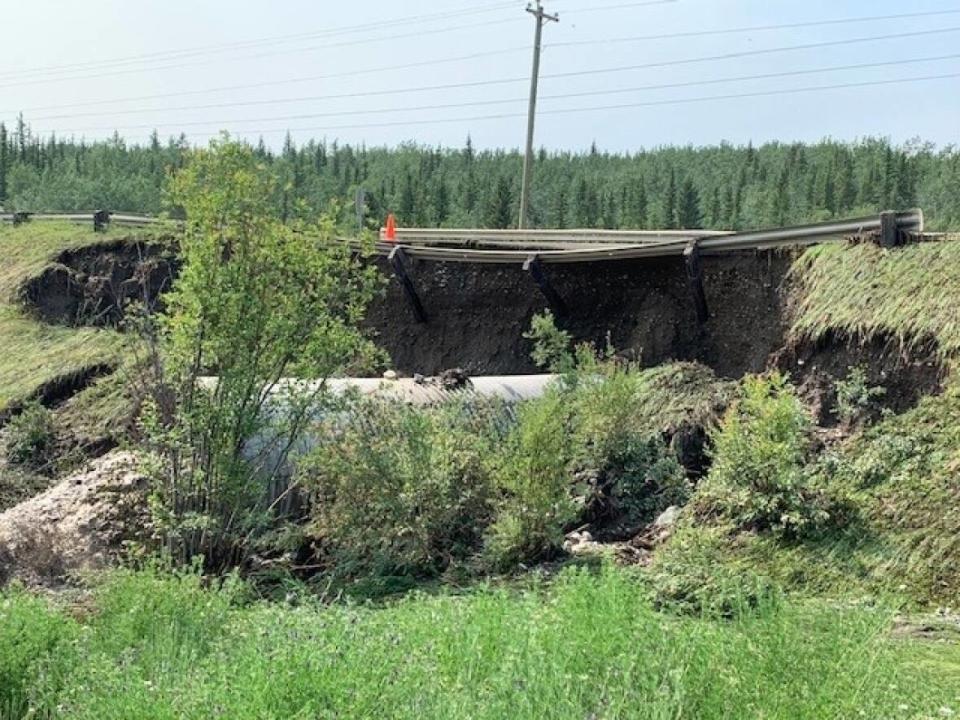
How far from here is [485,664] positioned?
4.84 metres

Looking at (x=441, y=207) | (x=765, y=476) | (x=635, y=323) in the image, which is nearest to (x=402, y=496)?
(x=765, y=476)

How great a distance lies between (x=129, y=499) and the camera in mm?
11227

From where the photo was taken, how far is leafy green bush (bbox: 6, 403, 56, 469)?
55.9 ft

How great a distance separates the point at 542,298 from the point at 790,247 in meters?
4.68

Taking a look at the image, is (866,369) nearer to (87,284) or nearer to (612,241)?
(612,241)

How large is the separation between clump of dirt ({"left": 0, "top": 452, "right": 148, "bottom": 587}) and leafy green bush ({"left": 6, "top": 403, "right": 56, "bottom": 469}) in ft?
17.0

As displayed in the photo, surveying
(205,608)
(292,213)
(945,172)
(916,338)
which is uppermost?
(945,172)

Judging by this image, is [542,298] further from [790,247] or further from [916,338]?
[916,338]

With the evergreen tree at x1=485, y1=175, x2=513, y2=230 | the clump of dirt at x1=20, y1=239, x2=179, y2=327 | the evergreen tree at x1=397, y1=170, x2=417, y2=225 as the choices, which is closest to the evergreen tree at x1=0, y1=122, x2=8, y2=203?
the evergreen tree at x1=397, y1=170, x2=417, y2=225

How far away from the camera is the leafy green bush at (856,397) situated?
10500 millimetres

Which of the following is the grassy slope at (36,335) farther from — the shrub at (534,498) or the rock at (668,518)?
the rock at (668,518)

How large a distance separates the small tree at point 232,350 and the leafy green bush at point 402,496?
63 cm

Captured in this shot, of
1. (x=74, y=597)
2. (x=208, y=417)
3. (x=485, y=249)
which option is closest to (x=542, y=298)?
(x=485, y=249)

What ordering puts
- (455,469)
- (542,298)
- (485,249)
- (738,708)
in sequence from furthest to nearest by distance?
(485,249) < (542,298) < (455,469) < (738,708)
